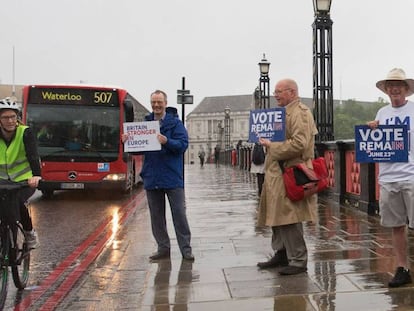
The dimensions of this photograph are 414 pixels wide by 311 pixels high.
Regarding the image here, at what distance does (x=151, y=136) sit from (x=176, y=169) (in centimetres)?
49

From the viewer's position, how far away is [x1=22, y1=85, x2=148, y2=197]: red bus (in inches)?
529

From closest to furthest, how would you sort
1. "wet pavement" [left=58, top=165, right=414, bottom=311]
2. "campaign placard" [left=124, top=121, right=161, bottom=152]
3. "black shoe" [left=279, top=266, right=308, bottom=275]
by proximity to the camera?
"wet pavement" [left=58, top=165, right=414, bottom=311], "black shoe" [left=279, top=266, right=308, bottom=275], "campaign placard" [left=124, top=121, right=161, bottom=152]

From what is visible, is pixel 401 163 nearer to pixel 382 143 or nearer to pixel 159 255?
pixel 382 143

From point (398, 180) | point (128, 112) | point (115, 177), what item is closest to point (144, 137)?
point (398, 180)

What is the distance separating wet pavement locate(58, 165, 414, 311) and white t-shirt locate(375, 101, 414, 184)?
3.20ft

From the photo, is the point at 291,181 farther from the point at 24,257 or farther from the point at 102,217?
the point at 102,217

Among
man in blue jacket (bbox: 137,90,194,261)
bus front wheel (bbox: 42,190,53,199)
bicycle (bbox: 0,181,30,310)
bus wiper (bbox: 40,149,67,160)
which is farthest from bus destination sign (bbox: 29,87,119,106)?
bicycle (bbox: 0,181,30,310)

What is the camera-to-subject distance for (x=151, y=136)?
600 cm

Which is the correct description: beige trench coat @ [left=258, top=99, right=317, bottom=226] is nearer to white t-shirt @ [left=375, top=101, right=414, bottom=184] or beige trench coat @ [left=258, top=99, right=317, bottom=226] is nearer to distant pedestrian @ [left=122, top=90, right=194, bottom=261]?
white t-shirt @ [left=375, top=101, right=414, bottom=184]

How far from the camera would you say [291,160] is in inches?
202

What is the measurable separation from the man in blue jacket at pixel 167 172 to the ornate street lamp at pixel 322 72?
7.09 meters

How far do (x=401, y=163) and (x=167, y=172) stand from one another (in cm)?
263

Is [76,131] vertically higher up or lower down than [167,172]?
higher up

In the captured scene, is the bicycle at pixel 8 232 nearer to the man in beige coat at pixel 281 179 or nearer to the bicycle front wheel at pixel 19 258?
the bicycle front wheel at pixel 19 258
